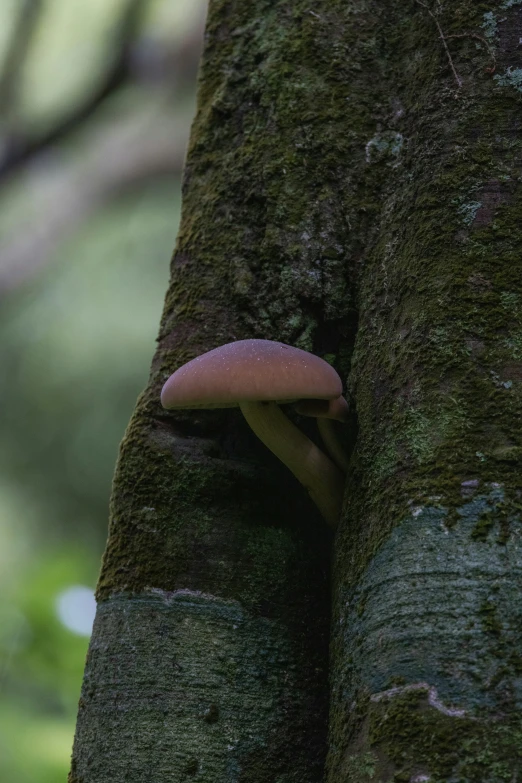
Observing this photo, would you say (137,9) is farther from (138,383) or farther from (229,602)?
(229,602)

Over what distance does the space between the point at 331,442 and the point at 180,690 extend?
0.62m

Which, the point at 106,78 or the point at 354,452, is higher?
the point at 106,78

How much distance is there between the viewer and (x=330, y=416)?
66.9 inches

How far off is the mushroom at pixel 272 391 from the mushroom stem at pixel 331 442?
0.04m

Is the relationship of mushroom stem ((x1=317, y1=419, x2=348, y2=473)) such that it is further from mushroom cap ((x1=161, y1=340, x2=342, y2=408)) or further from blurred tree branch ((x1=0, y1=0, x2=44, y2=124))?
blurred tree branch ((x1=0, y1=0, x2=44, y2=124))

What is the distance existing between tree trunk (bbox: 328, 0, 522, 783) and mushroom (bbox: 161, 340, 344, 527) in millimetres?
114

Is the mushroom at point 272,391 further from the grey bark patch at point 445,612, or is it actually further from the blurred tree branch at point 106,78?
the blurred tree branch at point 106,78

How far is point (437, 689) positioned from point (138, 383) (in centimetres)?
569

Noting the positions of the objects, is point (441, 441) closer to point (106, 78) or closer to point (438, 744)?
point (438, 744)

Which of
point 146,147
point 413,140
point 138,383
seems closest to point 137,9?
point 146,147

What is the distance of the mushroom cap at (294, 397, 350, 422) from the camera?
1701 mm

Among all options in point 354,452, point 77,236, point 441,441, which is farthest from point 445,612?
point 77,236

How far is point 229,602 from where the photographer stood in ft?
5.55

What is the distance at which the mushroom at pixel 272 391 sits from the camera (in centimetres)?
156
